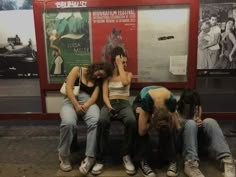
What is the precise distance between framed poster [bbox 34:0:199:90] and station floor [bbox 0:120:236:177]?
0.73m

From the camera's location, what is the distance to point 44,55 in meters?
3.26

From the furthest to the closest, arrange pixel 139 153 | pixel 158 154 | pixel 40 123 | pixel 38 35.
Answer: pixel 40 123 → pixel 38 35 → pixel 158 154 → pixel 139 153

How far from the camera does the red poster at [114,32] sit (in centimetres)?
314

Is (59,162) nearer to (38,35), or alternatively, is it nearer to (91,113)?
(91,113)

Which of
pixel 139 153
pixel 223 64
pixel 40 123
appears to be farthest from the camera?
pixel 40 123

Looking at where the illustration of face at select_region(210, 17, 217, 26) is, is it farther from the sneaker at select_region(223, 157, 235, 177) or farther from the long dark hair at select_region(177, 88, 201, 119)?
the sneaker at select_region(223, 157, 235, 177)

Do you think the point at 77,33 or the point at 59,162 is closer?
the point at 59,162

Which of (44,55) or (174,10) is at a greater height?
(174,10)

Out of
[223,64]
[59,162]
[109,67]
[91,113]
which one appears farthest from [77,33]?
[223,64]

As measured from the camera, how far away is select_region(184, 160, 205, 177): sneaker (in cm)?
262

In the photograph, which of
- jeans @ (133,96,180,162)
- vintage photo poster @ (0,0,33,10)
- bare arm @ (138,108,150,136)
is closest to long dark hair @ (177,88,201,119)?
jeans @ (133,96,180,162)

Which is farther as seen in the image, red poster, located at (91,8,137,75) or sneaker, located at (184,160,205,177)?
red poster, located at (91,8,137,75)

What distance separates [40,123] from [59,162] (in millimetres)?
1151

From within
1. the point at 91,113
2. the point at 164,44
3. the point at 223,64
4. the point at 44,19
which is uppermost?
Result: the point at 44,19
